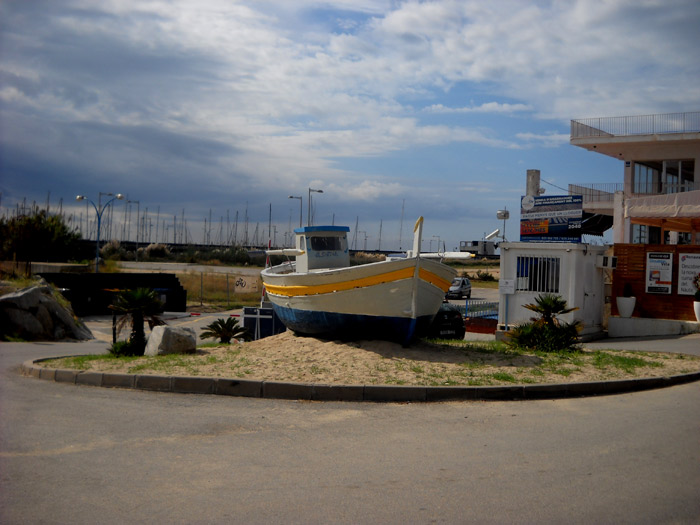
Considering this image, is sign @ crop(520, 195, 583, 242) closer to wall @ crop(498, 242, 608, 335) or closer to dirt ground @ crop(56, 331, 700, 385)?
wall @ crop(498, 242, 608, 335)

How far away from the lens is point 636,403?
A: 9258 mm

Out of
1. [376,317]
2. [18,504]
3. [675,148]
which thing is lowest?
[18,504]

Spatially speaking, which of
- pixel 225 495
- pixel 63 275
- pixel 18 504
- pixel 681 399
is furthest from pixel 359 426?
pixel 63 275

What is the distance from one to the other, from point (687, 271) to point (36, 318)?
1993 centimetres

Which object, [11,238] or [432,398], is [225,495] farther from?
[11,238]

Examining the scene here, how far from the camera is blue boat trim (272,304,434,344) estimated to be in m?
12.2

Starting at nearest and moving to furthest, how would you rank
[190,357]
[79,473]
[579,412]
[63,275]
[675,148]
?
1. [79,473]
2. [579,412]
3. [190,357]
4. [63,275]
5. [675,148]

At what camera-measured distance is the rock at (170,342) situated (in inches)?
492

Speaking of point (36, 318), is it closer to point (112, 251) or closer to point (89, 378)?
point (89, 378)

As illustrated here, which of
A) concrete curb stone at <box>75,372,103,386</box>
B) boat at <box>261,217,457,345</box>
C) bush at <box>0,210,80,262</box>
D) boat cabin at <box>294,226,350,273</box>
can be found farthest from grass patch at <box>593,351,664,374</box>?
bush at <box>0,210,80,262</box>

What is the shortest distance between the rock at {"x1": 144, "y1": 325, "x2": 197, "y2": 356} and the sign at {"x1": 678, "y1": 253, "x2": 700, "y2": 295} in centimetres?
1462

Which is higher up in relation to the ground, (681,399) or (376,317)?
(376,317)

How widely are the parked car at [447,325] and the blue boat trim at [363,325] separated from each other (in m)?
5.63

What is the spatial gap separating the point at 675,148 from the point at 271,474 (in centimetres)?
3529
